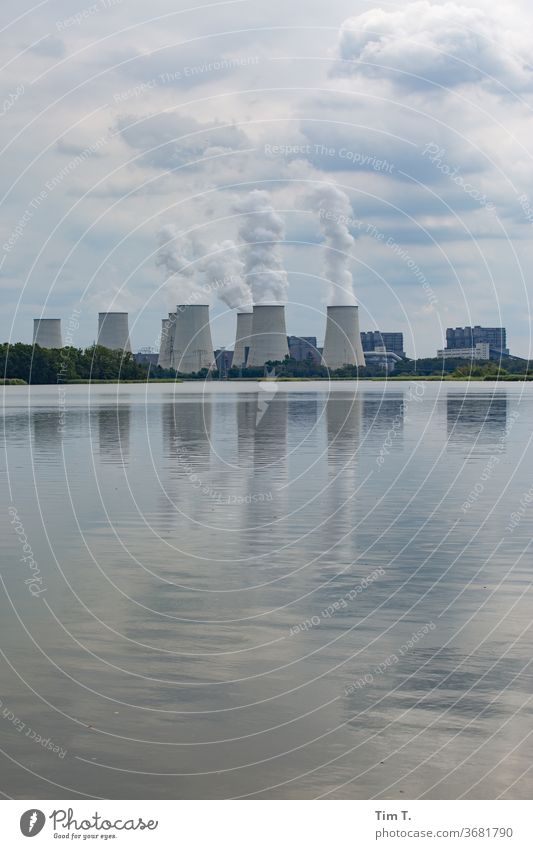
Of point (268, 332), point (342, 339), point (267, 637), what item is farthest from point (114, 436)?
point (342, 339)

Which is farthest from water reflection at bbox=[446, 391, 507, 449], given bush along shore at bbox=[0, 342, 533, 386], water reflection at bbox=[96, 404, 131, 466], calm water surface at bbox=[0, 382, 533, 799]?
bush along shore at bbox=[0, 342, 533, 386]

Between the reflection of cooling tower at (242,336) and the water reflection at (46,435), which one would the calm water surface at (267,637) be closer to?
the water reflection at (46,435)

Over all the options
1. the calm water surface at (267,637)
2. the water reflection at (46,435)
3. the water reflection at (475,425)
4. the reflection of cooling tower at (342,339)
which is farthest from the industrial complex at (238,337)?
the calm water surface at (267,637)

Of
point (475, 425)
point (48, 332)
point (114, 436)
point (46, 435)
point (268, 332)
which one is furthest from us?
point (48, 332)

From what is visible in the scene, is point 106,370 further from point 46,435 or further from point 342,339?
point 46,435

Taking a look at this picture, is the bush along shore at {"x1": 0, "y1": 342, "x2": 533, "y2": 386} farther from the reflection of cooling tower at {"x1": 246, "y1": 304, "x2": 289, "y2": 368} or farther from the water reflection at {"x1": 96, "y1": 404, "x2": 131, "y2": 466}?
the water reflection at {"x1": 96, "y1": 404, "x2": 131, "y2": 466}

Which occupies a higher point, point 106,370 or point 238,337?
point 238,337

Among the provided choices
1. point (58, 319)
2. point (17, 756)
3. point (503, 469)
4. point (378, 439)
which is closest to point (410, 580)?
point (17, 756)
